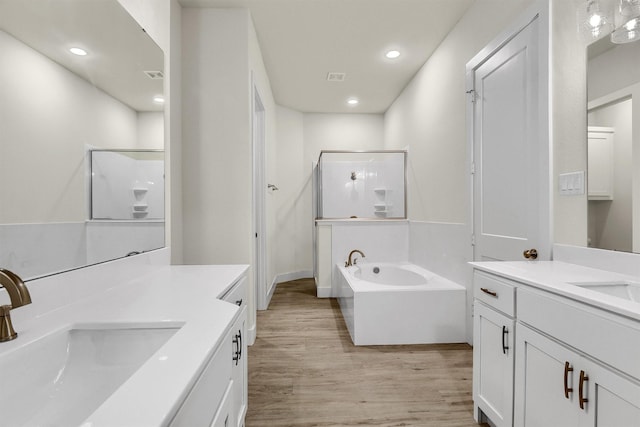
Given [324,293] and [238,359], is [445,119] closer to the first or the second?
[324,293]

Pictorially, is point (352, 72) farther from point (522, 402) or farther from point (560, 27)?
point (522, 402)

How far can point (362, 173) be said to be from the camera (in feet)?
14.1

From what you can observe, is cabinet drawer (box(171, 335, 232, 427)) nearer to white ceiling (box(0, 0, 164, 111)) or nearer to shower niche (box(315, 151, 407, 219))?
white ceiling (box(0, 0, 164, 111))

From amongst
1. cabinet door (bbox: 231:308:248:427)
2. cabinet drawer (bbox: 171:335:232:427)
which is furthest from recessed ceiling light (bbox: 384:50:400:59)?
cabinet drawer (bbox: 171:335:232:427)

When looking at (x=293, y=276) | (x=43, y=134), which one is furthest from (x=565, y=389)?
(x=293, y=276)

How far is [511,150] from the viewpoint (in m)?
1.87

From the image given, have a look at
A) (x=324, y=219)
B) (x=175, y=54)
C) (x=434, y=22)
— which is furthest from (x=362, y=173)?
(x=175, y=54)

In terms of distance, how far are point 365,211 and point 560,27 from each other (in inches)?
110

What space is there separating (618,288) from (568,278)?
0.57 ft

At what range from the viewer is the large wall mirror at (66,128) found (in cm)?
81

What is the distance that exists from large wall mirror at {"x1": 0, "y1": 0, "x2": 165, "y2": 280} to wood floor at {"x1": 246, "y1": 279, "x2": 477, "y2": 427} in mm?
1152

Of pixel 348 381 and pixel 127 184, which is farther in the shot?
pixel 348 381

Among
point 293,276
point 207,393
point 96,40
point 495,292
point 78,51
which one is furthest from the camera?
point 293,276

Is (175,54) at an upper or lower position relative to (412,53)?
lower
